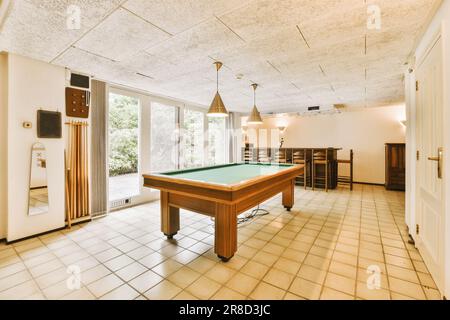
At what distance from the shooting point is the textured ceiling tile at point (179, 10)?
76.2 inches

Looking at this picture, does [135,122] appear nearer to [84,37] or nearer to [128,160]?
[128,160]

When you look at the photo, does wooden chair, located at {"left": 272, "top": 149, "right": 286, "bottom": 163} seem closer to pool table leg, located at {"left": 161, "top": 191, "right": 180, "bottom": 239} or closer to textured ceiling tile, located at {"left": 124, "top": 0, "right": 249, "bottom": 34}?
pool table leg, located at {"left": 161, "top": 191, "right": 180, "bottom": 239}

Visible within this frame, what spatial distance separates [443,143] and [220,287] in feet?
7.93

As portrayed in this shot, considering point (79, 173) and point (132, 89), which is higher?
point (132, 89)

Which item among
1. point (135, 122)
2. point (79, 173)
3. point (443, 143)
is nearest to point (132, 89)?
point (135, 122)

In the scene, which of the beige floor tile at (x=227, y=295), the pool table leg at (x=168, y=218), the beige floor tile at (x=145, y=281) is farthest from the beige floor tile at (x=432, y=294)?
the pool table leg at (x=168, y=218)

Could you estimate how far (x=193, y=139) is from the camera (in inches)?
255

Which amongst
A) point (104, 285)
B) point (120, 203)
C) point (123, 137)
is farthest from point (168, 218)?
point (123, 137)

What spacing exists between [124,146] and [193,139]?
2212 millimetres

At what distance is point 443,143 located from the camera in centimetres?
183

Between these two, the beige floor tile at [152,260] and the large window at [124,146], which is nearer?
the beige floor tile at [152,260]

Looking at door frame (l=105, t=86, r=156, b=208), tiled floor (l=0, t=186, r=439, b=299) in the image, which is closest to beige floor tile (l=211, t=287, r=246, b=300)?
tiled floor (l=0, t=186, r=439, b=299)

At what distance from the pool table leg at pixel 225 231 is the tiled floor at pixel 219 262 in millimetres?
131

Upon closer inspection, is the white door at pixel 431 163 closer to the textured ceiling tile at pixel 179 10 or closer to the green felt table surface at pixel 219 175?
the green felt table surface at pixel 219 175
